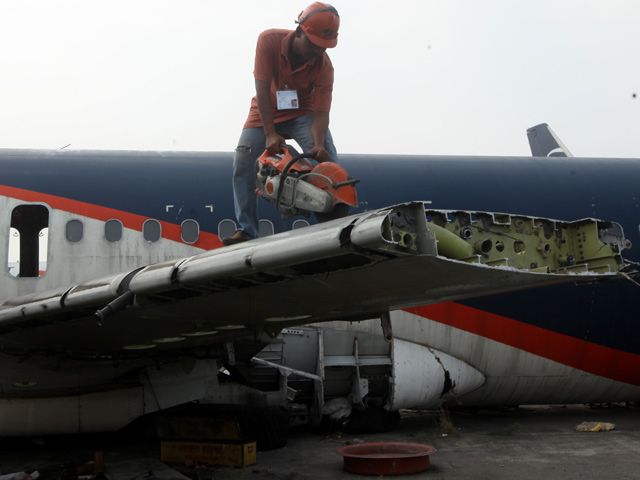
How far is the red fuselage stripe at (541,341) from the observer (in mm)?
10375

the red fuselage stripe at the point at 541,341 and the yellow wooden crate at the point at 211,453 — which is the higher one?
the red fuselage stripe at the point at 541,341

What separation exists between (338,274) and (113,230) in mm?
6309

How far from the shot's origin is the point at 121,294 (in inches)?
201

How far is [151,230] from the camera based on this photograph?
32.9 ft

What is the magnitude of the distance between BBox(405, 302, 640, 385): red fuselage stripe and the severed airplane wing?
175 inches

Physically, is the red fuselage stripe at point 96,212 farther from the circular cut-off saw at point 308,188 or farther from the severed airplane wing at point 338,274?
the circular cut-off saw at point 308,188

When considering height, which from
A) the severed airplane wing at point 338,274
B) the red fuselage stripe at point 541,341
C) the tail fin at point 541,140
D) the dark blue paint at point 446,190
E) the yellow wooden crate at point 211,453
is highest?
the tail fin at point 541,140

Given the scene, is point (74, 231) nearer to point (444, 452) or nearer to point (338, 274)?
point (444, 452)

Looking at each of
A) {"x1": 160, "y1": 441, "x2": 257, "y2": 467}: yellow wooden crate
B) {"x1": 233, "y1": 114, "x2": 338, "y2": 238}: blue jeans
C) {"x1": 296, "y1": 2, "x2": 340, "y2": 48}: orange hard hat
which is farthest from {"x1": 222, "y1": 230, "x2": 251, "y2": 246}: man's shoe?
{"x1": 160, "y1": 441, "x2": 257, "y2": 467}: yellow wooden crate

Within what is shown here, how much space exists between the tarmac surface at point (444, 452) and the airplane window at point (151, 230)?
2.97 meters

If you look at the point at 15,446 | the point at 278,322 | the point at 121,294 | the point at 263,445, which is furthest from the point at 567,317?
the point at 15,446

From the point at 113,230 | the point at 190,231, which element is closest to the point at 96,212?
the point at 113,230

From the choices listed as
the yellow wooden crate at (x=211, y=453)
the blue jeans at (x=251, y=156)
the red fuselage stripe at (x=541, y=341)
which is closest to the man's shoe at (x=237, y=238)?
the blue jeans at (x=251, y=156)

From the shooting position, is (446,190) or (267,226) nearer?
(267,226)
